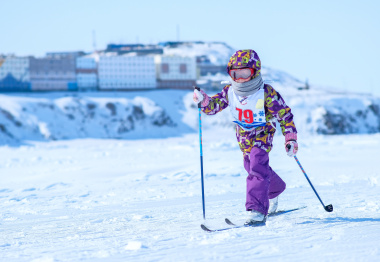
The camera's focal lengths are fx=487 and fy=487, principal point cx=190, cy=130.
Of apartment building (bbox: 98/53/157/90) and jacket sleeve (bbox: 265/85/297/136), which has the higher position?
jacket sleeve (bbox: 265/85/297/136)

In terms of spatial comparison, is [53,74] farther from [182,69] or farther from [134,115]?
[182,69]

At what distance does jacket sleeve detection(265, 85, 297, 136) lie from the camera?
4.21m

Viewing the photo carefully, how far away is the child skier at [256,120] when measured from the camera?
4.17 m

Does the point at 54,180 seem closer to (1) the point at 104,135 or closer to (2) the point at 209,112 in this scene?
(2) the point at 209,112

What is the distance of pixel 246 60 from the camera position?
13.7 feet

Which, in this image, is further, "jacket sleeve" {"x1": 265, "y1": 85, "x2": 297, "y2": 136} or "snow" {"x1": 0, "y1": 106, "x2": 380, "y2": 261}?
"jacket sleeve" {"x1": 265, "y1": 85, "x2": 297, "y2": 136}

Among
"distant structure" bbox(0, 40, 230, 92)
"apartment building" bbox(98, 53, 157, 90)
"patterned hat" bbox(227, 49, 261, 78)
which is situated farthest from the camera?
"apartment building" bbox(98, 53, 157, 90)

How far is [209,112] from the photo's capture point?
450 cm

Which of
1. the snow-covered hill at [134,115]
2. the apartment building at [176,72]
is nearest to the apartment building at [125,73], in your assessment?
the apartment building at [176,72]

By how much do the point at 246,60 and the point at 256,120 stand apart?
52 centimetres

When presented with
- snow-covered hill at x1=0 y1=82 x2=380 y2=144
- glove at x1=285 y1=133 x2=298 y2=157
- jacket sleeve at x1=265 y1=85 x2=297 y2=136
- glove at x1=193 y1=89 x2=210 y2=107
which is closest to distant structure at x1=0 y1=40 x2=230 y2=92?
snow-covered hill at x1=0 y1=82 x2=380 y2=144

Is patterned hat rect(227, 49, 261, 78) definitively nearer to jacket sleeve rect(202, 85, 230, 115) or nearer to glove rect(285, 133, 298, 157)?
jacket sleeve rect(202, 85, 230, 115)

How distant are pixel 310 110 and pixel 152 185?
102 ft

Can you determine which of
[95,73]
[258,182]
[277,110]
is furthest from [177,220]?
[95,73]
